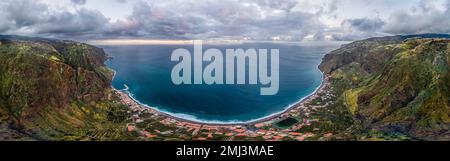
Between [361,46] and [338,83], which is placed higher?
[361,46]

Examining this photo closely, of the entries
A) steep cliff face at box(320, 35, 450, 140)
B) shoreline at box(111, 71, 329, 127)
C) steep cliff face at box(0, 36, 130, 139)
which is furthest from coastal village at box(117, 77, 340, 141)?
steep cliff face at box(0, 36, 130, 139)

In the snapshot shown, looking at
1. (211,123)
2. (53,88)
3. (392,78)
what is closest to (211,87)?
(211,123)

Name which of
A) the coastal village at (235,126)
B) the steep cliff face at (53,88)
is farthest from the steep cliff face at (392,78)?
the steep cliff face at (53,88)

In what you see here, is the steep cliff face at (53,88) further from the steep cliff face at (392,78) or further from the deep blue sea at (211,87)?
the steep cliff face at (392,78)

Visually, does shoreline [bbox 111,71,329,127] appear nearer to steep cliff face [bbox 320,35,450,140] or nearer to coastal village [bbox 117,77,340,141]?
coastal village [bbox 117,77,340,141]
